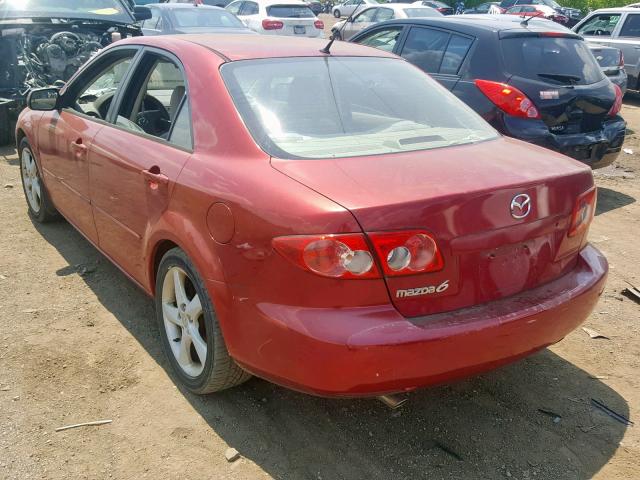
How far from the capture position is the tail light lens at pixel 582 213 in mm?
2711

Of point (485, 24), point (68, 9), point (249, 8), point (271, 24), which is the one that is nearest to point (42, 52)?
point (68, 9)

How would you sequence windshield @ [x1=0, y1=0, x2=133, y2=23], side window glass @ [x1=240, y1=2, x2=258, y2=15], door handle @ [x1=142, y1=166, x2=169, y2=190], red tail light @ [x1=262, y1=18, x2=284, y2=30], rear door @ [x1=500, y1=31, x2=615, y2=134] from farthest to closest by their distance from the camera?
side window glass @ [x1=240, y1=2, x2=258, y2=15], red tail light @ [x1=262, y1=18, x2=284, y2=30], windshield @ [x1=0, y1=0, x2=133, y2=23], rear door @ [x1=500, y1=31, x2=615, y2=134], door handle @ [x1=142, y1=166, x2=169, y2=190]

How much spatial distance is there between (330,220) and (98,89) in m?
2.85

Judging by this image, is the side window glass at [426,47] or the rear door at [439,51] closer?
the rear door at [439,51]

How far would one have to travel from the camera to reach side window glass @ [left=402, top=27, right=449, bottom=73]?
641cm

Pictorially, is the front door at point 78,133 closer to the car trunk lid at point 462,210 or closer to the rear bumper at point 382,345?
A: the car trunk lid at point 462,210

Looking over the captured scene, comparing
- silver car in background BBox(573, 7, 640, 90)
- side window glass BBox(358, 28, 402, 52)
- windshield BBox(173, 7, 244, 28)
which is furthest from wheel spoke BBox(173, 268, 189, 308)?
silver car in background BBox(573, 7, 640, 90)

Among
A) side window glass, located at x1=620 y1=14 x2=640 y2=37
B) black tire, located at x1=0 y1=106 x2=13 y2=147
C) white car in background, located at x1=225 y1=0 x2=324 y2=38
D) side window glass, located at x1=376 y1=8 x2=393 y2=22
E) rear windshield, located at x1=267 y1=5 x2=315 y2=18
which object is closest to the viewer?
black tire, located at x1=0 y1=106 x2=13 y2=147

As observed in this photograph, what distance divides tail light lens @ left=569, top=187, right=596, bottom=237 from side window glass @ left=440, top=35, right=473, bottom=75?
11.7ft

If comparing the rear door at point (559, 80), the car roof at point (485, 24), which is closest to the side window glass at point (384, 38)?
the car roof at point (485, 24)

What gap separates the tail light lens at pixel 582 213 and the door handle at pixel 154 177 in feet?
5.95

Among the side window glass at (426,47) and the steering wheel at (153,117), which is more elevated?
the steering wheel at (153,117)

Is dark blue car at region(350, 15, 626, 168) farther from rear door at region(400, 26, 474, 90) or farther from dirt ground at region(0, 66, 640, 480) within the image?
dirt ground at region(0, 66, 640, 480)

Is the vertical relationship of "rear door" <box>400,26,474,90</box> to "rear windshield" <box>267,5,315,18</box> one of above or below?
above
